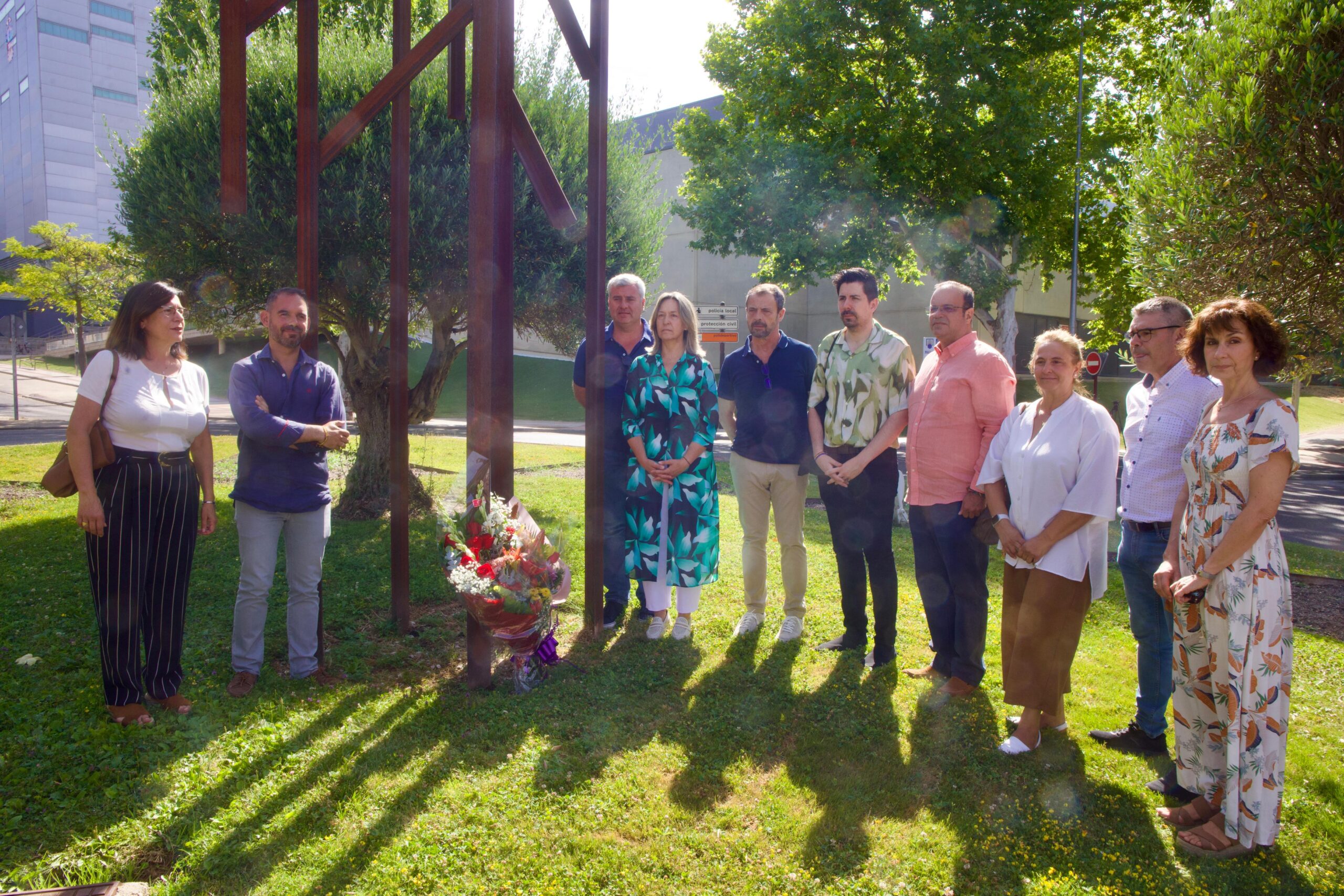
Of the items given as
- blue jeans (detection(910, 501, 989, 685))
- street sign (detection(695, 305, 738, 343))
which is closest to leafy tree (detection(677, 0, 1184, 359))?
street sign (detection(695, 305, 738, 343))

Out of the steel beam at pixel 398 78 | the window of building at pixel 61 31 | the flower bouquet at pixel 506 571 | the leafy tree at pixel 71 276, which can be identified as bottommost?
the flower bouquet at pixel 506 571

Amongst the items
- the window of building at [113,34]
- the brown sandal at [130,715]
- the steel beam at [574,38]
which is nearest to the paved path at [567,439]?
the steel beam at [574,38]

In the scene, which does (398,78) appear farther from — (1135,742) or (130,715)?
(1135,742)

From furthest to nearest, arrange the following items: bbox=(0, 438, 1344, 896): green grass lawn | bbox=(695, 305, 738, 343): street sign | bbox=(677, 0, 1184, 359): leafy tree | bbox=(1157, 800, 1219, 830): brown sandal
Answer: bbox=(695, 305, 738, 343): street sign
bbox=(677, 0, 1184, 359): leafy tree
bbox=(1157, 800, 1219, 830): brown sandal
bbox=(0, 438, 1344, 896): green grass lawn

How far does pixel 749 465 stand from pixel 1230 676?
9.03 ft

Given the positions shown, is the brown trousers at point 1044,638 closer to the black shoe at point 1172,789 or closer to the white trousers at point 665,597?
the black shoe at point 1172,789

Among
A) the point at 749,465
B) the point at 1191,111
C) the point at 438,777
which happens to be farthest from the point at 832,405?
the point at 1191,111

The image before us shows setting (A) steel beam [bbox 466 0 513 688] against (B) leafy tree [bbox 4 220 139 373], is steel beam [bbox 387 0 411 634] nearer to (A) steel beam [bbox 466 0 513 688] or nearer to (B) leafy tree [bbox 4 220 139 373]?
(A) steel beam [bbox 466 0 513 688]

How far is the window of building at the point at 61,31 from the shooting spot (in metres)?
60.9

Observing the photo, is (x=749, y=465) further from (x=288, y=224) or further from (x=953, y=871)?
(x=288, y=224)

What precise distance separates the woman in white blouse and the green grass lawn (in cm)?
42

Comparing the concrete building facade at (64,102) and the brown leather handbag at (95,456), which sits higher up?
the concrete building facade at (64,102)

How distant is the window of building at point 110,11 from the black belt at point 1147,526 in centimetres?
8357

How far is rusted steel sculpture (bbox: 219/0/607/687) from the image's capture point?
13.9 ft
